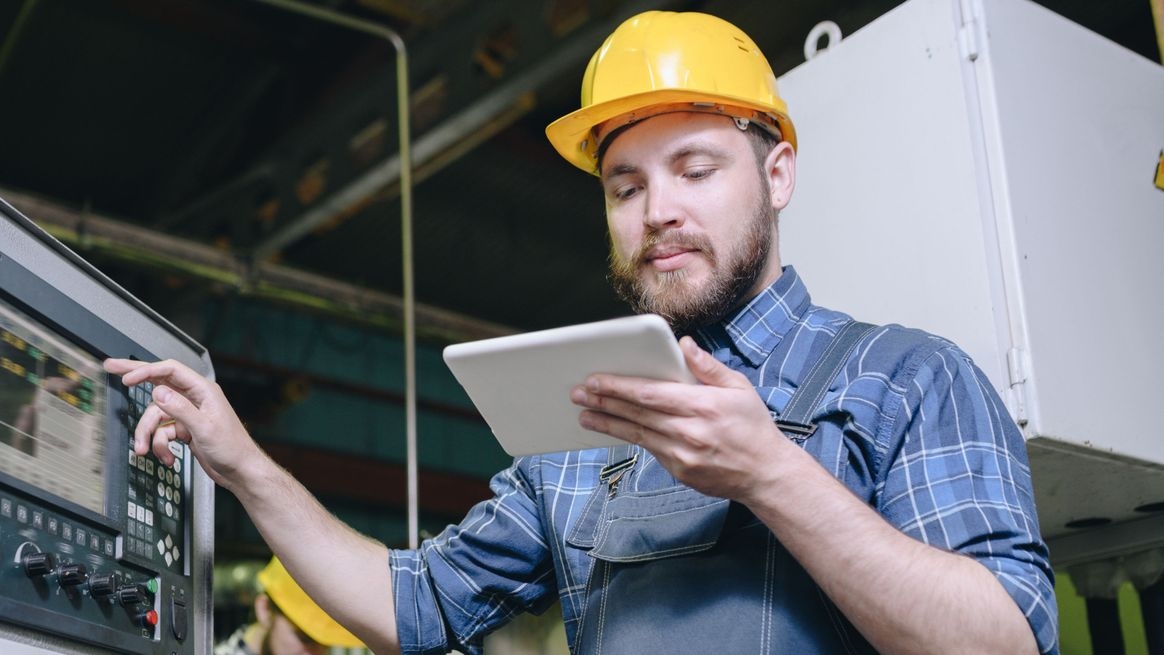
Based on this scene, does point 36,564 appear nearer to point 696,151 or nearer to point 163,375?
point 163,375

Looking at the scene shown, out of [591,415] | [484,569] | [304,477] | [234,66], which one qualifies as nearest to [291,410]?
[304,477]

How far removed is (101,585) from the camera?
112 centimetres

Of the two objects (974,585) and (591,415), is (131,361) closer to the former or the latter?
(591,415)

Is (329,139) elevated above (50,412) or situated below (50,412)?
above

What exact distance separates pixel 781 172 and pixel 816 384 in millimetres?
413

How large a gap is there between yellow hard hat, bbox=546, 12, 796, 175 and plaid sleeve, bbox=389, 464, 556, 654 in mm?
469

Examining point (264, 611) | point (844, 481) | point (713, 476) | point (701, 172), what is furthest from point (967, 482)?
point (264, 611)

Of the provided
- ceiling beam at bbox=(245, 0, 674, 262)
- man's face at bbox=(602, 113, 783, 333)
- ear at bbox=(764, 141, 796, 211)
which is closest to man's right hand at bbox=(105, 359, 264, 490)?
man's face at bbox=(602, 113, 783, 333)

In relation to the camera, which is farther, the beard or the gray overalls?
the beard

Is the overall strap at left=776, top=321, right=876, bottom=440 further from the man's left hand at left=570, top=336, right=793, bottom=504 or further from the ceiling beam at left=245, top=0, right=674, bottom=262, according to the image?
the ceiling beam at left=245, top=0, right=674, bottom=262

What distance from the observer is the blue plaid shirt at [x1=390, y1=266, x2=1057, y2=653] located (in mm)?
1131

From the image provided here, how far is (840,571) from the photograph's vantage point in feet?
3.45

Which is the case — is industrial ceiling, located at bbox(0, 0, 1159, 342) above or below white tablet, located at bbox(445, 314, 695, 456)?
above

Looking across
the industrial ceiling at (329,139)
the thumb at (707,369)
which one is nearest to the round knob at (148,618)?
the thumb at (707,369)
